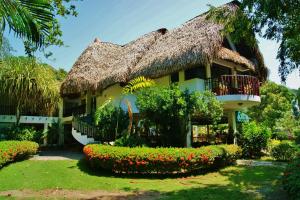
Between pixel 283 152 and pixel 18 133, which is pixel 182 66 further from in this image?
pixel 18 133

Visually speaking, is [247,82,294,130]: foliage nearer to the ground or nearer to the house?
the house

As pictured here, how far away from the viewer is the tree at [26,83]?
761 inches

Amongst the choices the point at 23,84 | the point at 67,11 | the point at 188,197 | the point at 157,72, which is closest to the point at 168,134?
the point at 157,72

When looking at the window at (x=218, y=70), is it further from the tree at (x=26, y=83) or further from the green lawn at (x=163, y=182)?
the tree at (x=26, y=83)

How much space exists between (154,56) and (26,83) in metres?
8.42

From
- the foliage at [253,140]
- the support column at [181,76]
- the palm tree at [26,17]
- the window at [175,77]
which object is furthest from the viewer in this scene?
the window at [175,77]

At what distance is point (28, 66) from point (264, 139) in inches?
598

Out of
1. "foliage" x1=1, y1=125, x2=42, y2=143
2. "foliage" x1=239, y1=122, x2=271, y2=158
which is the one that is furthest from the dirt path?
"foliage" x1=1, y1=125, x2=42, y2=143

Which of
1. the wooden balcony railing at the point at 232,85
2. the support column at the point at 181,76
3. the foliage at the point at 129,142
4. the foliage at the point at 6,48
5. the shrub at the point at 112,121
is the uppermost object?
the support column at the point at 181,76

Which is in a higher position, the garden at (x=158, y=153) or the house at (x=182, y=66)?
the house at (x=182, y=66)

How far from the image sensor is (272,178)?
10.9 metres

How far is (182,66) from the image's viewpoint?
15016mm

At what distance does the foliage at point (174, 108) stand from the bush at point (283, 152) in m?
4.50

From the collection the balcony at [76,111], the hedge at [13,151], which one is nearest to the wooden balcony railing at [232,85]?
the hedge at [13,151]
